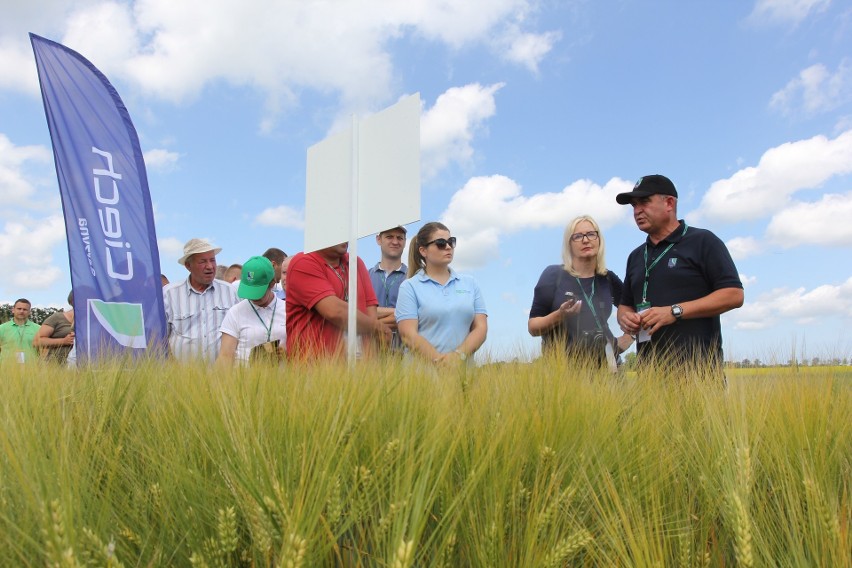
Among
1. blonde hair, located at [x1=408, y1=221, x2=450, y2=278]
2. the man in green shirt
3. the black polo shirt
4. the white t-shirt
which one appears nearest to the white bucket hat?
the white t-shirt

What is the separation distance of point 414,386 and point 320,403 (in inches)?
12.4

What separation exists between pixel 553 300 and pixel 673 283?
2.66 ft

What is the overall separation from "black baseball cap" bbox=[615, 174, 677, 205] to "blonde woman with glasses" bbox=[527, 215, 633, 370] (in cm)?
45

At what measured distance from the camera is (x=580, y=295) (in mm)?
3908

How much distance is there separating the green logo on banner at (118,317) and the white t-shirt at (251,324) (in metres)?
2.16

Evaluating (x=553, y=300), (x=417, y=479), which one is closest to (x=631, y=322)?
(x=553, y=300)

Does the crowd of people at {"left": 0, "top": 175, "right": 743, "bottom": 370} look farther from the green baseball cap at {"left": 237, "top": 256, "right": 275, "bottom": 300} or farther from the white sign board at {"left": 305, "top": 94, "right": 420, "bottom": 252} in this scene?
the white sign board at {"left": 305, "top": 94, "right": 420, "bottom": 252}

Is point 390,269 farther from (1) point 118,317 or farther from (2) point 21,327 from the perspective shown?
(2) point 21,327

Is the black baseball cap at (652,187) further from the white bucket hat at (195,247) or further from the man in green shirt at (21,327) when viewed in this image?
the man in green shirt at (21,327)

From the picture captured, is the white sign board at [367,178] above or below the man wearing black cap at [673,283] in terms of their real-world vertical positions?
above

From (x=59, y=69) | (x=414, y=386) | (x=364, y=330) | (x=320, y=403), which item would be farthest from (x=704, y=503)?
(x=59, y=69)

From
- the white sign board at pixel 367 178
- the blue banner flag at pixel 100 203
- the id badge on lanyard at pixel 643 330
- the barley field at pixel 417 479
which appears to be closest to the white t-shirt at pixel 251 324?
the white sign board at pixel 367 178

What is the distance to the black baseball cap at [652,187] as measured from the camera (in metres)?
3.57

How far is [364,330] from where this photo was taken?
3.71m
